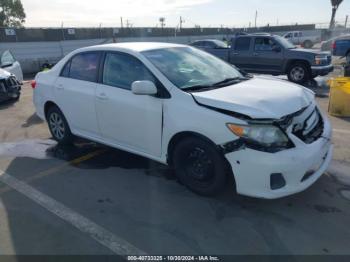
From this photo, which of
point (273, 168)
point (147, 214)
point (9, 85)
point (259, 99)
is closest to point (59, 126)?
point (147, 214)

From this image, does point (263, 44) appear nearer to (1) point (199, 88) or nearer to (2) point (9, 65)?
(2) point (9, 65)

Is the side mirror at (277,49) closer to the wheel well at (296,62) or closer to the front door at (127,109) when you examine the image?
the wheel well at (296,62)

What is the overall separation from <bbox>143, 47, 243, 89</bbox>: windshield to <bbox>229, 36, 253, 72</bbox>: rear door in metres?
8.07

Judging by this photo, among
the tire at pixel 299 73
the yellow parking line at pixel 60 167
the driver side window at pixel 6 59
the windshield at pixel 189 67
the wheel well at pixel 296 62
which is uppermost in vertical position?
the windshield at pixel 189 67

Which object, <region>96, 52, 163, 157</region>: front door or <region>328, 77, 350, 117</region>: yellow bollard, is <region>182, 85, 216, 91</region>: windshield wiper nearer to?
<region>96, 52, 163, 157</region>: front door

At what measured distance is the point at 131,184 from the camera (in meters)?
4.23

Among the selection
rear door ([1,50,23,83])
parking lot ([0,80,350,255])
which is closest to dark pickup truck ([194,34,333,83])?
parking lot ([0,80,350,255])

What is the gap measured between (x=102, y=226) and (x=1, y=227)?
1.03m

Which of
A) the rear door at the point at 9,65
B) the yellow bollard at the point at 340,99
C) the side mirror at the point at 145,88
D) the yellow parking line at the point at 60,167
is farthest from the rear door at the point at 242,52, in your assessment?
the side mirror at the point at 145,88

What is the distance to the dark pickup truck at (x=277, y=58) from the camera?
11.3 metres

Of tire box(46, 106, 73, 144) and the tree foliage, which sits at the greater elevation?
the tree foliage

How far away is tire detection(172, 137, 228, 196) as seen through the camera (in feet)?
11.5

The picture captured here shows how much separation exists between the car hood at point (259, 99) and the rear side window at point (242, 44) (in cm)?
886

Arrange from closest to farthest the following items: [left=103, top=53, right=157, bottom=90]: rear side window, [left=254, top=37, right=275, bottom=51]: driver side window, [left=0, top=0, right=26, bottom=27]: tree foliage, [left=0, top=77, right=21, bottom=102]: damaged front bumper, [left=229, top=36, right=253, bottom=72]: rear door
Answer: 1. [left=103, top=53, right=157, bottom=90]: rear side window
2. [left=0, top=77, right=21, bottom=102]: damaged front bumper
3. [left=254, top=37, right=275, bottom=51]: driver side window
4. [left=229, top=36, right=253, bottom=72]: rear door
5. [left=0, top=0, right=26, bottom=27]: tree foliage
